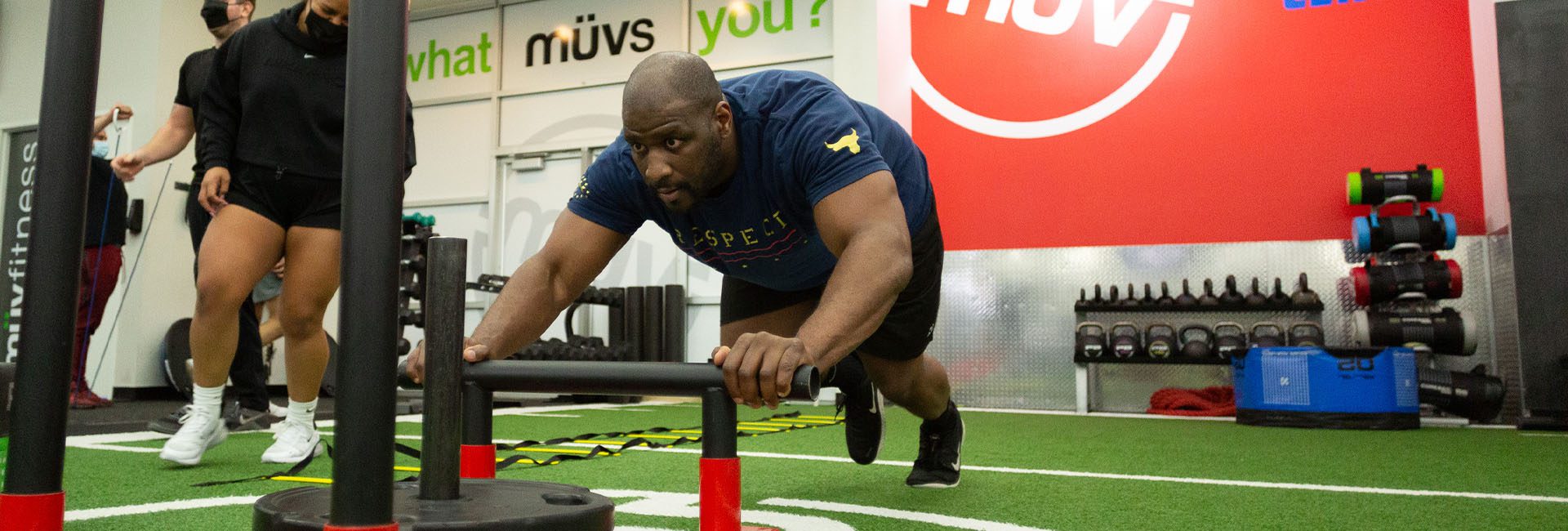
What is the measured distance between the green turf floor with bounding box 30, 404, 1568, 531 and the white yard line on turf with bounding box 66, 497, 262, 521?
37 mm

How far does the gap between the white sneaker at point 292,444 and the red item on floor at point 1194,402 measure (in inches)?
163

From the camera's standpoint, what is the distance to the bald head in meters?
1.38

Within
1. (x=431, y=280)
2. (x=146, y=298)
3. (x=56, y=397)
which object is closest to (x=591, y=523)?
(x=431, y=280)

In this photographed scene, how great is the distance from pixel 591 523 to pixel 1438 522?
1500mm

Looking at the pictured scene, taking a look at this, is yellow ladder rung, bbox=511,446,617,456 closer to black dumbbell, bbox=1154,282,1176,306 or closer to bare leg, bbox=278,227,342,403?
bare leg, bbox=278,227,342,403

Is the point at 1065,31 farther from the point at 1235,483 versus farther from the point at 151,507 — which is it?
the point at 151,507

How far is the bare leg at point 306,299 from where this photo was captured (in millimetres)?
2412

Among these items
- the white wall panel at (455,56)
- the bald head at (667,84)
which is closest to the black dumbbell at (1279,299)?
the bald head at (667,84)

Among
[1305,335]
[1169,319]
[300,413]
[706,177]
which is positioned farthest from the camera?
[1169,319]

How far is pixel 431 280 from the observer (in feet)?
3.17

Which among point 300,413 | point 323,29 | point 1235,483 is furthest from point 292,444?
point 1235,483

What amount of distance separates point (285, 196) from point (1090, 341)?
4.00 metres

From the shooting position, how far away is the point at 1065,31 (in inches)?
230

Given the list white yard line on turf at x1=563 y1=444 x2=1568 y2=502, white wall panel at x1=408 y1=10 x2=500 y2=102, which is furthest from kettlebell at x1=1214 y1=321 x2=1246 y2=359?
white wall panel at x1=408 y1=10 x2=500 y2=102
